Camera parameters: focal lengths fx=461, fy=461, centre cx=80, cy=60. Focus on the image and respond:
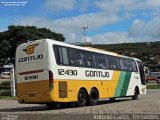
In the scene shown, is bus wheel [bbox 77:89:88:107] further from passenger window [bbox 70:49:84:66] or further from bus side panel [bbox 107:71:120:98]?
bus side panel [bbox 107:71:120:98]

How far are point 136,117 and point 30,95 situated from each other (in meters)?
7.44

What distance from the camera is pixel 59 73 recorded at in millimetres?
21281

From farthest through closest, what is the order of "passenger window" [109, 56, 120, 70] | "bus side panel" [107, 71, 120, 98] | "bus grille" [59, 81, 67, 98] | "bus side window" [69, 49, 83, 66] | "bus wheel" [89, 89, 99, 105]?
"passenger window" [109, 56, 120, 70]
"bus side panel" [107, 71, 120, 98]
"bus wheel" [89, 89, 99, 105]
"bus side window" [69, 49, 83, 66]
"bus grille" [59, 81, 67, 98]

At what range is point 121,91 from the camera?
29.0 m

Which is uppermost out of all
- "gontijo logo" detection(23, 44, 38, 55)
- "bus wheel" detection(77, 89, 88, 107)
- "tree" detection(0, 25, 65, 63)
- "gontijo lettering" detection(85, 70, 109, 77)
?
"tree" detection(0, 25, 65, 63)

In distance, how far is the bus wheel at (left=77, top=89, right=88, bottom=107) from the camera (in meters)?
22.9

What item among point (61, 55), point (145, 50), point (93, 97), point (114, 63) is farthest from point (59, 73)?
point (145, 50)

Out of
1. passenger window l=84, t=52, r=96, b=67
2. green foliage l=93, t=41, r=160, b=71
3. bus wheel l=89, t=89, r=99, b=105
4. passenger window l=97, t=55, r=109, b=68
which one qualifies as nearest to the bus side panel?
passenger window l=97, t=55, r=109, b=68

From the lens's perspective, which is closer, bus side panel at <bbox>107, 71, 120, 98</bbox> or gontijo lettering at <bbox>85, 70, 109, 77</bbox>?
gontijo lettering at <bbox>85, 70, 109, 77</bbox>

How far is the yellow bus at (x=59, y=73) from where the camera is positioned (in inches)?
827

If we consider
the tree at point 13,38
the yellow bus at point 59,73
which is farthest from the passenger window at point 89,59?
the tree at point 13,38

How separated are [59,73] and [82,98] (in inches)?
100.0

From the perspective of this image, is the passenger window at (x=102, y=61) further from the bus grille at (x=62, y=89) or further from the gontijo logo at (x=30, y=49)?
the gontijo logo at (x=30, y=49)

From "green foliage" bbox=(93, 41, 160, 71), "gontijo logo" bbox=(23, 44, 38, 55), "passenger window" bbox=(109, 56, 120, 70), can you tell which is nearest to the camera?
"gontijo logo" bbox=(23, 44, 38, 55)
